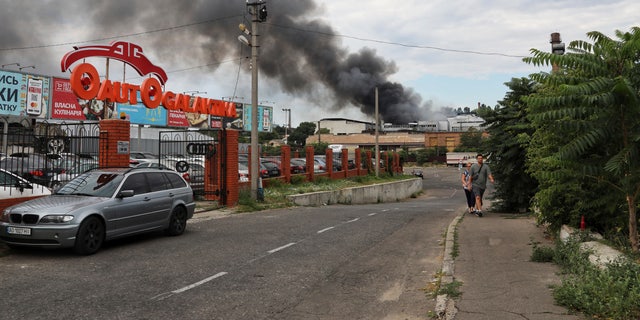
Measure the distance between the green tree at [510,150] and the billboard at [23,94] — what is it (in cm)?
3118

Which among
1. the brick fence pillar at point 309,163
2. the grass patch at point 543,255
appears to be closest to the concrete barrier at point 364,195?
the brick fence pillar at point 309,163

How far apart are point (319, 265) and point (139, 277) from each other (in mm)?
2630

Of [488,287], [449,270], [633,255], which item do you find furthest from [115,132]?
[633,255]

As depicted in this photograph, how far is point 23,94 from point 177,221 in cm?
3000

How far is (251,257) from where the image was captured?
8422mm

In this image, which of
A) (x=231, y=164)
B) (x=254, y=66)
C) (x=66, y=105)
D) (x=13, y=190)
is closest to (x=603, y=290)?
(x=13, y=190)

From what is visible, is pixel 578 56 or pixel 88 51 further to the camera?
pixel 88 51

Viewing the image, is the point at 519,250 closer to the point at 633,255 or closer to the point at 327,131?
the point at 633,255

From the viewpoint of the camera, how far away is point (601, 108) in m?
6.62

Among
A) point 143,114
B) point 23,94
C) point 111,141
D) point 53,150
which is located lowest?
point 53,150

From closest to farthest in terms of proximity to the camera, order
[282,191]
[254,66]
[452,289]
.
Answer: [452,289] → [254,66] → [282,191]

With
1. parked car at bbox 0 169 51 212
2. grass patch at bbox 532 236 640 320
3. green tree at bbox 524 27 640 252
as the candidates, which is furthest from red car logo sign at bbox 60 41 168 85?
grass patch at bbox 532 236 640 320

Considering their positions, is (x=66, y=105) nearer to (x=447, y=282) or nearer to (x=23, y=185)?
(x=23, y=185)

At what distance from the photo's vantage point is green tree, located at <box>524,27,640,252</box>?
6.34 m
